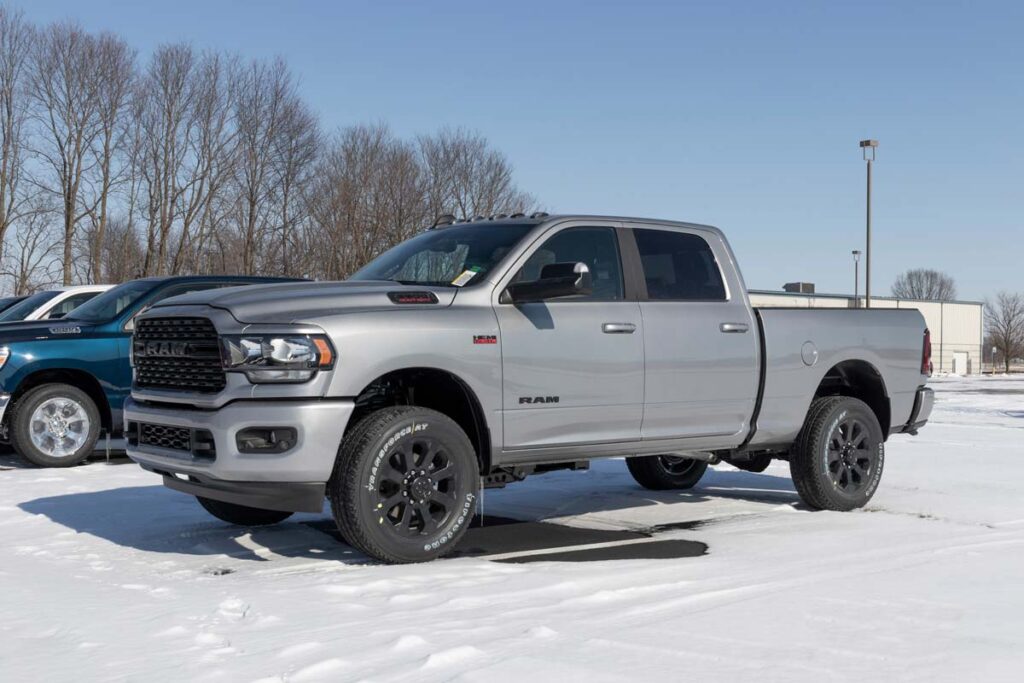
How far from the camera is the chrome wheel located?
422 inches

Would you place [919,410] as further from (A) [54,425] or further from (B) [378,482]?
(A) [54,425]

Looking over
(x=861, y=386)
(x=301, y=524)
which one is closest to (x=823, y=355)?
(x=861, y=386)

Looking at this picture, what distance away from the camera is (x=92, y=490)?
9.08m

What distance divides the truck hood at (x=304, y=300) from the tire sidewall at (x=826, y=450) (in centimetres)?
319

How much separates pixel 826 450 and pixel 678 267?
1775 mm

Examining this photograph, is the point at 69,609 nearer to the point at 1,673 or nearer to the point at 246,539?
the point at 1,673

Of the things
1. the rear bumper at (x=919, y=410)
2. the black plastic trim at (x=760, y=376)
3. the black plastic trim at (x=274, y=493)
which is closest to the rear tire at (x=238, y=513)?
the black plastic trim at (x=274, y=493)

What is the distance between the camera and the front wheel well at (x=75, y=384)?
10.8m

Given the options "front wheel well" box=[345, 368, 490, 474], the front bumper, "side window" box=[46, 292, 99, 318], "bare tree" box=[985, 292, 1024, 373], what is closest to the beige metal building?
"bare tree" box=[985, 292, 1024, 373]

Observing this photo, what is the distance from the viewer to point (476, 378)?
6.21 m

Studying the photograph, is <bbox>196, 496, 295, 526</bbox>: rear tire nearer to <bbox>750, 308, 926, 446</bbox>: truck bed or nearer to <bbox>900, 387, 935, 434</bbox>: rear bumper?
<bbox>750, 308, 926, 446</bbox>: truck bed

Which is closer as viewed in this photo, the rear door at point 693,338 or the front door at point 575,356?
the front door at point 575,356

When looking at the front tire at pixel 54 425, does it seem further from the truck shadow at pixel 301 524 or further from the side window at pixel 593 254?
the side window at pixel 593 254

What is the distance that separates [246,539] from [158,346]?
1.39 metres
